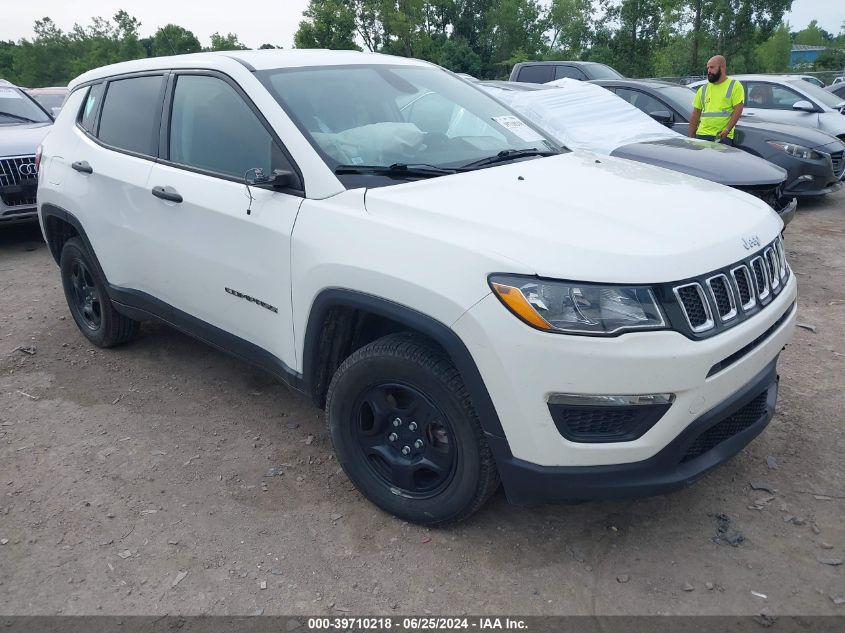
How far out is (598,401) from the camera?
2.21m

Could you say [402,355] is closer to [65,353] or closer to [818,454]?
[818,454]

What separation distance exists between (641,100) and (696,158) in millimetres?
3208

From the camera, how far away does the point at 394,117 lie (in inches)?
130

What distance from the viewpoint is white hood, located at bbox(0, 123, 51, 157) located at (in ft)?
24.0

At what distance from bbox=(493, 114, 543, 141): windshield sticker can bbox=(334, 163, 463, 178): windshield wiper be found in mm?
789

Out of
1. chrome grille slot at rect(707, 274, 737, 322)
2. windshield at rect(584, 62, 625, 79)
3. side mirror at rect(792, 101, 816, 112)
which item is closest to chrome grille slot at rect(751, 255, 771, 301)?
chrome grille slot at rect(707, 274, 737, 322)

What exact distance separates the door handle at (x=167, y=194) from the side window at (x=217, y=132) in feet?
0.52

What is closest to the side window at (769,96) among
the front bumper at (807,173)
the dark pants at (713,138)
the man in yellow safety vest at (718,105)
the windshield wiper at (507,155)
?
the front bumper at (807,173)

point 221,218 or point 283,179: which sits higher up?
point 283,179

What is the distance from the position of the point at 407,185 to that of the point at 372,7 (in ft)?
181

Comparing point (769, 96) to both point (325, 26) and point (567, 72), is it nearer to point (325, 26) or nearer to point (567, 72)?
point (567, 72)

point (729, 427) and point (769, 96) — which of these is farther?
point (769, 96)

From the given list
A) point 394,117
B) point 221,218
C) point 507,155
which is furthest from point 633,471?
point 221,218

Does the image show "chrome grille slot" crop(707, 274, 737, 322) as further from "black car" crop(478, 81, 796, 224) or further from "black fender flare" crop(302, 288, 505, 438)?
"black car" crop(478, 81, 796, 224)
